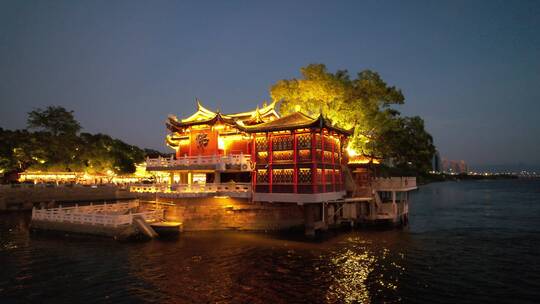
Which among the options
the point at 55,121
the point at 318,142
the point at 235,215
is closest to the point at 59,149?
the point at 55,121

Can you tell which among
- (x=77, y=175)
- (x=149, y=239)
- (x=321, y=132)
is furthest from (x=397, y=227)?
(x=77, y=175)

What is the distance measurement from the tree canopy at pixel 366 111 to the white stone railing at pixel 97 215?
1870 centimetres

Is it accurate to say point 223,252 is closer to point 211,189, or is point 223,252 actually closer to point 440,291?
point 211,189

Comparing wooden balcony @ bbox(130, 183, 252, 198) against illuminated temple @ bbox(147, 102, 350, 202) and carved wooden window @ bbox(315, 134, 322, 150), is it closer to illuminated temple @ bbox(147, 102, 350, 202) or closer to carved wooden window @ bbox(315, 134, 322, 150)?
illuminated temple @ bbox(147, 102, 350, 202)

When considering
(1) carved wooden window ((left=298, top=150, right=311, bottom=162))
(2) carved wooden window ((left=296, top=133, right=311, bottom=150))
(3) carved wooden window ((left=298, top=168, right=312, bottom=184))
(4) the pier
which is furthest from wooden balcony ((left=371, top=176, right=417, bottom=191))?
(4) the pier

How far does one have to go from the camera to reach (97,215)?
3000cm

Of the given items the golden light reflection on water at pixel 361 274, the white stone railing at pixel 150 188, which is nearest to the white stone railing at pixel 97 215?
the white stone railing at pixel 150 188

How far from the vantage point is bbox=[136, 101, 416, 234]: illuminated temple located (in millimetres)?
29264

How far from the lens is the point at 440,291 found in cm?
1827

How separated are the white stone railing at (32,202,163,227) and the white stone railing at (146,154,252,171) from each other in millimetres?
4764

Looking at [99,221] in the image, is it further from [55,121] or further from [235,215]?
[55,121]

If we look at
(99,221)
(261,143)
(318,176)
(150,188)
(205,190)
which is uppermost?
(261,143)

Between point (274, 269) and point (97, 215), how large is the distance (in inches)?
667

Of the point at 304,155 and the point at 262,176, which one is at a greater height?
the point at 304,155
